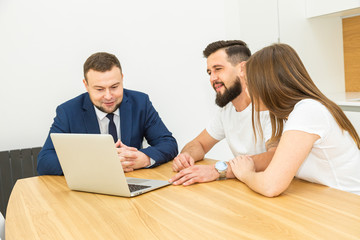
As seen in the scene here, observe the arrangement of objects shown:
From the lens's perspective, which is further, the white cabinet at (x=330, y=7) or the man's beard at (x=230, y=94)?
the white cabinet at (x=330, y=7)

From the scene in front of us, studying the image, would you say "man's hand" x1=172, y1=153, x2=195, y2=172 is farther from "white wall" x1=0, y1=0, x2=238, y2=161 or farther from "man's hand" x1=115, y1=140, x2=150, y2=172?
"white wall" x1=0, y1=0, x2=238, y2=161

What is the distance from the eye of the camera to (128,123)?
222 cm

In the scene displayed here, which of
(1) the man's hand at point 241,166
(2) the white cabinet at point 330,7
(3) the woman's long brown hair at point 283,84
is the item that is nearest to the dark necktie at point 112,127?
(1) the man's hand at point 241,166

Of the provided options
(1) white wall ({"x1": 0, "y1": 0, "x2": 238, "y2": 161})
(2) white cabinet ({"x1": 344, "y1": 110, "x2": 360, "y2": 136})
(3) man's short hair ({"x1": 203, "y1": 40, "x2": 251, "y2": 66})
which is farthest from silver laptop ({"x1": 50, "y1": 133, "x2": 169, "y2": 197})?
(2) white cabinet ({"x1": 344, "y1": 110, "x2": 360, "y2": 136})

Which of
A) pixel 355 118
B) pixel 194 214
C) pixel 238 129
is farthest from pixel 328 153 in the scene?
pixel 355 118

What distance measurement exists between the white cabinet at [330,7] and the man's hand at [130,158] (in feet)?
6.84

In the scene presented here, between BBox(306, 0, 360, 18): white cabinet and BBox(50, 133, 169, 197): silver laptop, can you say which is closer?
BBox(50, 133, 169, 197): silver laptop

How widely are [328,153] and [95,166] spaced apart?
0.88m

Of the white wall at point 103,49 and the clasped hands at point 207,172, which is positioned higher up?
the white wall at point 103,49

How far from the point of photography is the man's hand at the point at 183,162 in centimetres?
173

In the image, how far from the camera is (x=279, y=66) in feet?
4.54

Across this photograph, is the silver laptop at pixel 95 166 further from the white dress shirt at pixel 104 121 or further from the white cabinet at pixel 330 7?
the white cabinet at pixel 330 7

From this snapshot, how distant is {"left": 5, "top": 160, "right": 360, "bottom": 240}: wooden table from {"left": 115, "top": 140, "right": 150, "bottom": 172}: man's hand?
0.35m

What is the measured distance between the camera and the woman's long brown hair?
1.38m
